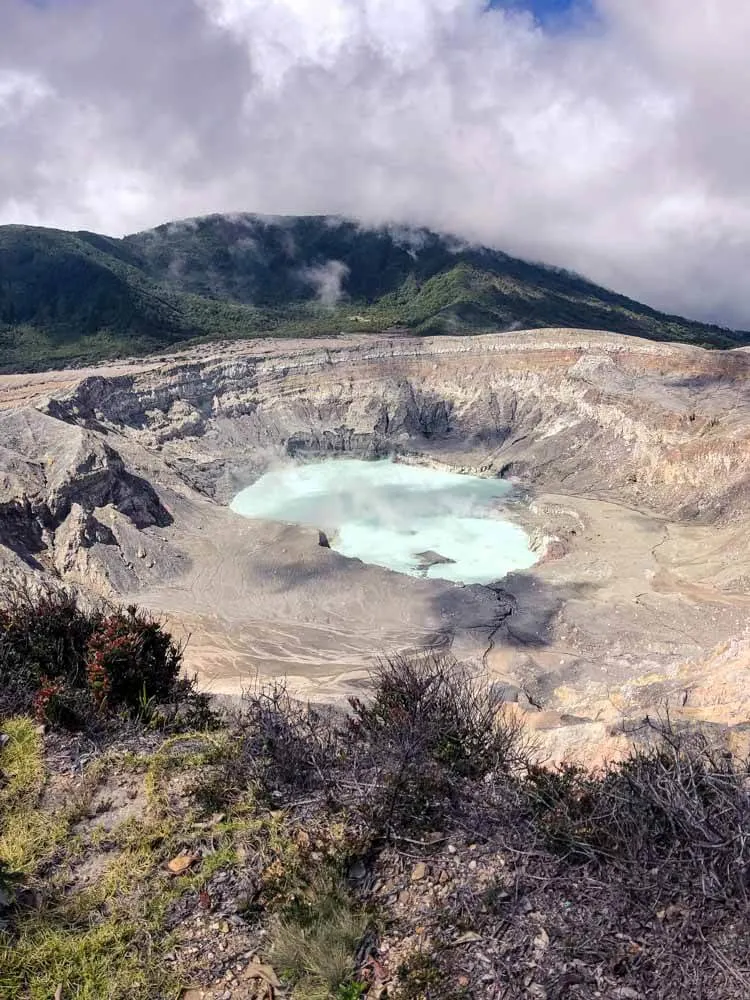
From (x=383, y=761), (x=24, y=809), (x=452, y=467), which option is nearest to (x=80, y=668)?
(x=24, y=809)

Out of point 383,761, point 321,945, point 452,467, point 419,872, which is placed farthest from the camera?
point 452,467

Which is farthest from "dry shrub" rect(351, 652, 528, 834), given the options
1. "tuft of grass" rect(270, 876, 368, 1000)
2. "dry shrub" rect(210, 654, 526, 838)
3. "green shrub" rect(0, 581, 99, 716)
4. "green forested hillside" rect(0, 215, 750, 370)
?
"green forested hillside" rect(0, 215, 750, 370)

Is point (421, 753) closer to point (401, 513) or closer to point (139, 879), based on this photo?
point (139, 879)

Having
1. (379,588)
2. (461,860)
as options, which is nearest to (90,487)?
(379,588)

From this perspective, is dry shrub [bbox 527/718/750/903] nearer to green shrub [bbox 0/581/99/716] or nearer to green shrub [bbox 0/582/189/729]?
green shrub [bbox 0/582/189/729]

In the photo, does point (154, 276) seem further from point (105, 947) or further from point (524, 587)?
point (105, 947)
